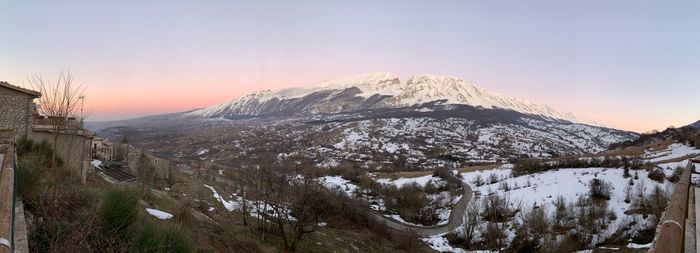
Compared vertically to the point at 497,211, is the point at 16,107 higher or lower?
higher

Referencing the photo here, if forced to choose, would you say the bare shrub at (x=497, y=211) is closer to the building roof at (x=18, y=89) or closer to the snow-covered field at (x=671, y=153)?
the snow-covered field at (x=671, y=153)

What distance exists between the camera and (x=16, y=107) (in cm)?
1953

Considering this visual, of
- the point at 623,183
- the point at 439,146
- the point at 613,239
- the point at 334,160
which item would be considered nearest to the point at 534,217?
the point at 613,239

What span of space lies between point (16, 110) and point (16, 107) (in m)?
0.15

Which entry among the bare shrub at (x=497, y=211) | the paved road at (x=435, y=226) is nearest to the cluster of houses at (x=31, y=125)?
the paved road at (x=435, y=226)

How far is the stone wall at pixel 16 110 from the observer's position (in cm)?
1919

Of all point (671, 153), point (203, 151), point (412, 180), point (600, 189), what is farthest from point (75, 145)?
point (203, 151)

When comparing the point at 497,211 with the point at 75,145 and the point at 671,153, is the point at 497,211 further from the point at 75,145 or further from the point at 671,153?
the point at 75,145

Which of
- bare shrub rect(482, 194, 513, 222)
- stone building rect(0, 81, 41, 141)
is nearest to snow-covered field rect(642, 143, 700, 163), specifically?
bare shrub rect(482, 194, 513, 222)

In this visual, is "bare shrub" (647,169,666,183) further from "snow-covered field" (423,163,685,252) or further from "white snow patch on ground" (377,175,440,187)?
"white snow patch on ground" (377,175,440,187)

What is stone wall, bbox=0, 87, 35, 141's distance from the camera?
1919cm

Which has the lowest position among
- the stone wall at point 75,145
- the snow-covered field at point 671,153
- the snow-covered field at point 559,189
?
the snow-covered field at point 559,189

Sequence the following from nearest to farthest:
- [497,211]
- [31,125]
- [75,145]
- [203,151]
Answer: [75,145] < [31,125] < [497,211] < [203,151]

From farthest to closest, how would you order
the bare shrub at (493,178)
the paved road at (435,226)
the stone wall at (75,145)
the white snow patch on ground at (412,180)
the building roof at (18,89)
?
the white snow patch on ground at (412,180) < the bare shrub at (493,178) < the paved road at (435,226) < the building roof at (18,89) < the stone wall at (75,145)
